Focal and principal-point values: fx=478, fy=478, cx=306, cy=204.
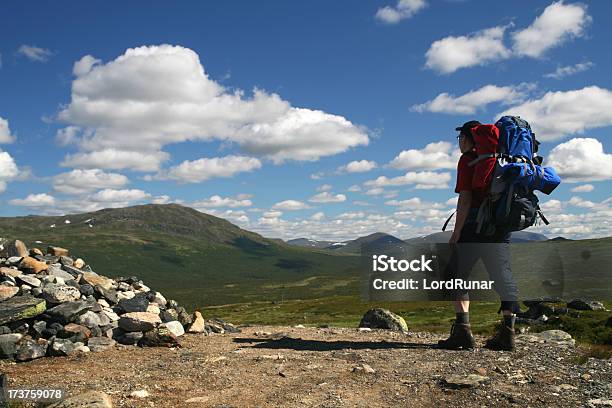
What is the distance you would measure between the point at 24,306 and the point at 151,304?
3771 mm

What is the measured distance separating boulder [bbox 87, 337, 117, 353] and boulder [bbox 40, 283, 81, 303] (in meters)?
2.33

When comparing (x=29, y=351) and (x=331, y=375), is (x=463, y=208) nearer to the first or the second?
(x=331, y=375)

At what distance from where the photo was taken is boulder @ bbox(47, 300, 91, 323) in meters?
13.2

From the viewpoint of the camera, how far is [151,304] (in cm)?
1573

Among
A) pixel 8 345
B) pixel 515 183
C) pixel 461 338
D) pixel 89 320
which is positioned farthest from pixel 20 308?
pixel 515 183

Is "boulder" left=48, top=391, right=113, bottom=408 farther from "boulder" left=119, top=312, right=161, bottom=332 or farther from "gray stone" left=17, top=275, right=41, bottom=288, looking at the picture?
"gray stone" left=17, top=275, right=41, bottom=288

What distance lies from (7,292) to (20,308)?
51.2 inches

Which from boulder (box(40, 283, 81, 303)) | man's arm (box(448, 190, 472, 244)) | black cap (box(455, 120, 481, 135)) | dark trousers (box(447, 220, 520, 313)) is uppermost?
black cap (box(455, 120, 481, 135))

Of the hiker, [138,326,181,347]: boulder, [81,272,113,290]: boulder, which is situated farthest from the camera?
[81,272,113,290]: boulder

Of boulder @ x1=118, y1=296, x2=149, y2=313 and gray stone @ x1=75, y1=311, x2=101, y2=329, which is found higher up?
boulder @ x1=118, y1=296, x2=149, y2=313

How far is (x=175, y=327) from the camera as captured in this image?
14.0 meters

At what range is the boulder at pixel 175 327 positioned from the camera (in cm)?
1373

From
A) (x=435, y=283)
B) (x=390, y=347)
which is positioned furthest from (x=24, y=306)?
(x=435, y=283)

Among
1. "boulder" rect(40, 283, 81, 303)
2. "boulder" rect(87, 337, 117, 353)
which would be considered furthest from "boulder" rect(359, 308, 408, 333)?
"boulder" rect(40, 283, 81, 303)
